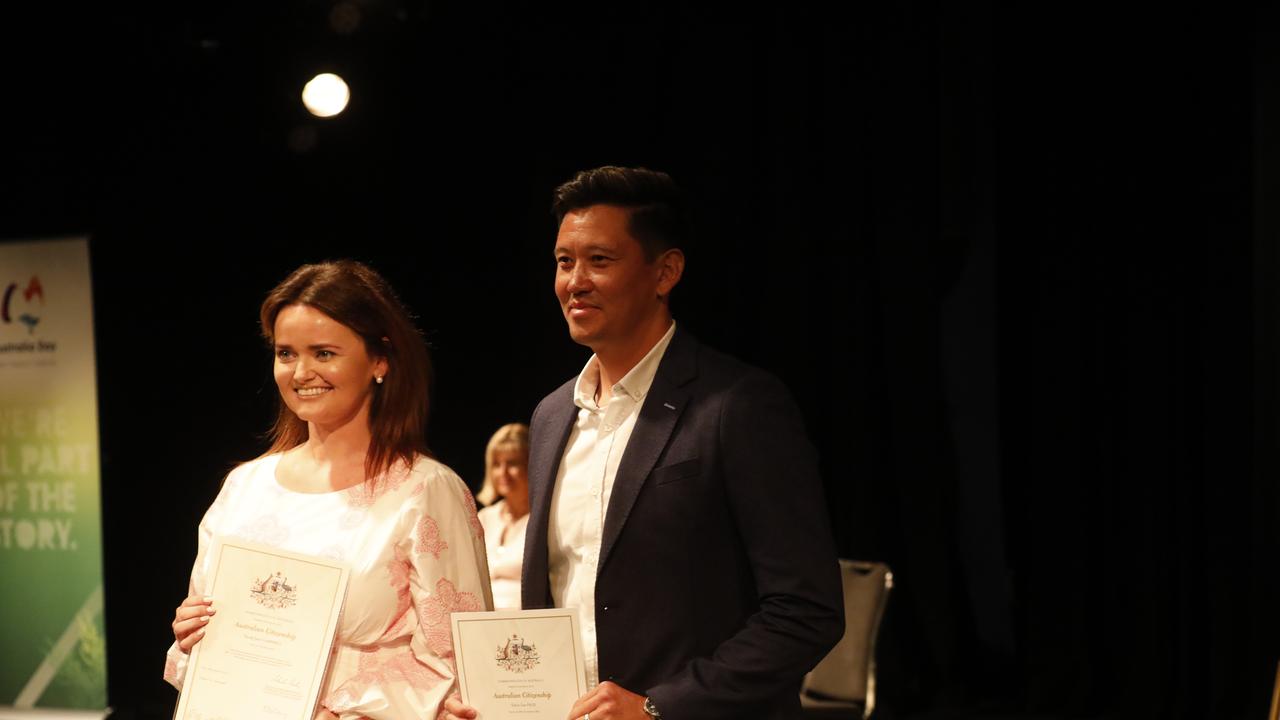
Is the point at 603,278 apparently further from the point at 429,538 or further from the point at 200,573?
the point at 200,573

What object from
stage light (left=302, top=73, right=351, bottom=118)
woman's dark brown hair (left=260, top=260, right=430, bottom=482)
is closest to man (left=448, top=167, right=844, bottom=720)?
woman's dark brown hair (left=260, top=260, right=430, bottom=482)

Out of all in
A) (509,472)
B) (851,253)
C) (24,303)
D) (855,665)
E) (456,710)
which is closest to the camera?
(456,710)

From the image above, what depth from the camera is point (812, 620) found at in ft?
6.74

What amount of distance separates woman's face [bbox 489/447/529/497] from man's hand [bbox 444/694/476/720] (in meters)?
3.13

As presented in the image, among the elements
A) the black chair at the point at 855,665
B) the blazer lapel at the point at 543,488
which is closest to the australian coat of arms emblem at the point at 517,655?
the blazer lapel at the point at 543,488

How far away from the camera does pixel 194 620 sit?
2.23 m

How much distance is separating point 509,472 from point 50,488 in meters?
2.38

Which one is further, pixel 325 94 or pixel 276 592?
pixel 325 94

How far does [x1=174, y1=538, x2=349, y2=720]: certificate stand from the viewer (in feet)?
7.02

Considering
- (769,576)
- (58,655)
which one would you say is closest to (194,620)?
(769,576)

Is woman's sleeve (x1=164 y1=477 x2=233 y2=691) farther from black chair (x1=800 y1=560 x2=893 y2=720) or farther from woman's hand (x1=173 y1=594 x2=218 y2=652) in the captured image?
black chair (x1=800 y1=560 x2=893 y2=720)

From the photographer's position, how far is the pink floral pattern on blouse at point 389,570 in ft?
7.19

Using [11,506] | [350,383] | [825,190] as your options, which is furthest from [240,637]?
[11,506]

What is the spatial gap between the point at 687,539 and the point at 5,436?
16.6 ft
